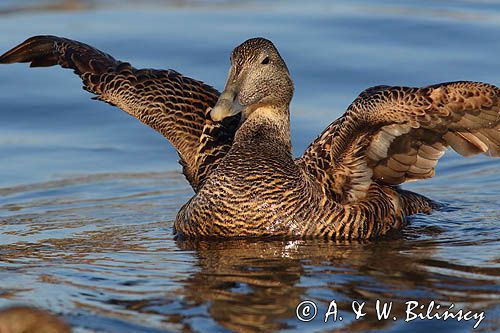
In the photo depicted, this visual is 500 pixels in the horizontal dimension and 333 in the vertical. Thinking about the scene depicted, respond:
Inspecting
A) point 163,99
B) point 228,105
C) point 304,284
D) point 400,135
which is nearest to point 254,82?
point 228,105

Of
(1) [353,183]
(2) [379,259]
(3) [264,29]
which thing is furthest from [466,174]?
(3) [264,29]

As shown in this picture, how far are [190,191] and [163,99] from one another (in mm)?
1514

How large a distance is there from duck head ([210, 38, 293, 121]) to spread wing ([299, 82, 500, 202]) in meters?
0.51

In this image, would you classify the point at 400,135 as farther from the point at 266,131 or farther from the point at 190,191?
the point at 190,191

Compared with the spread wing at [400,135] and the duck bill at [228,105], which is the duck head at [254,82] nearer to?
the duck bill at [228,105]

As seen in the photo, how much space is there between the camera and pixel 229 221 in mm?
9414

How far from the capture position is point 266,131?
10055mm

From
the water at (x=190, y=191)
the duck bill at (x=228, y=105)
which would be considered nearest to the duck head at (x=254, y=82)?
the duck bill at (x=228, y=105)

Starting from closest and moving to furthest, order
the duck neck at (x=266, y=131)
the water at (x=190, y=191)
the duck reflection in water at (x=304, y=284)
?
the duck reflection in water at (x=304, y=284) → the water at (x=190, y=191) → the duck neck at (x=266, y=131)

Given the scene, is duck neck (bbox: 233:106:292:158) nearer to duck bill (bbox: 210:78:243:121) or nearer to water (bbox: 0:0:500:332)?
duck bill (bbox: 210:78:243:121)

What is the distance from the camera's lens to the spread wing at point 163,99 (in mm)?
10648

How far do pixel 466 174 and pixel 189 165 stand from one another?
3092mm

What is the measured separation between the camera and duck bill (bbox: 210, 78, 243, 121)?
940cm

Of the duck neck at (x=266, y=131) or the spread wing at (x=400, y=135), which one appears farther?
the duck neck at (x=266, y=131)
